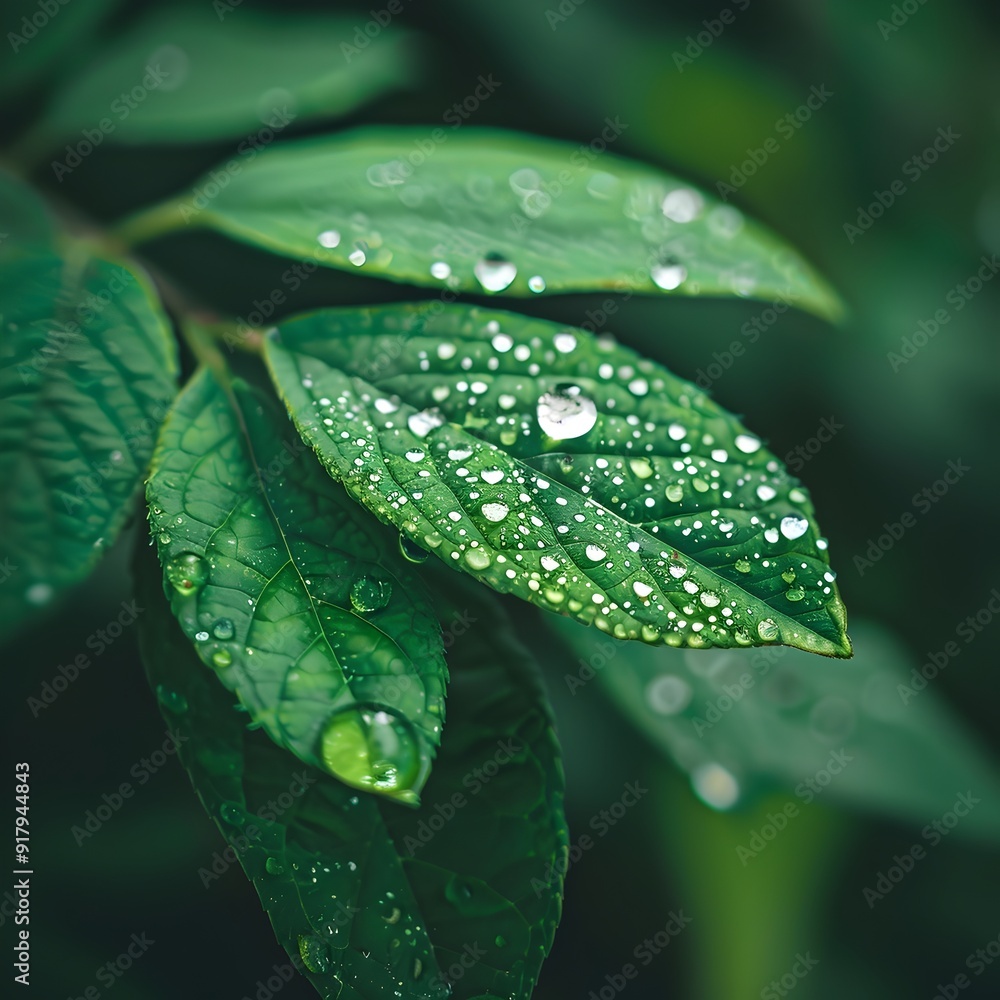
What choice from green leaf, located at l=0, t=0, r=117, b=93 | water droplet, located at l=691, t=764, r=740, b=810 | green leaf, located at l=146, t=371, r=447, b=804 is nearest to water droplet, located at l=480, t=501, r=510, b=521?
green leaf, located at l=146, t=371, r=447, b=804

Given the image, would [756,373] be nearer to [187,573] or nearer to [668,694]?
[668,694]

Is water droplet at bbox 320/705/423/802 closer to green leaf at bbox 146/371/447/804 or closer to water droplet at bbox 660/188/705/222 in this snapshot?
green leaf at bbox 146/371/447/804

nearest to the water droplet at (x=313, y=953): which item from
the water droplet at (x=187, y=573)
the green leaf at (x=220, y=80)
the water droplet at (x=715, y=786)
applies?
the water droplet at (x=187, y=573)

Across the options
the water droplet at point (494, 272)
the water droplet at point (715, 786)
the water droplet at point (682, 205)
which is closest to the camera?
the water droplet at point (494, 272)

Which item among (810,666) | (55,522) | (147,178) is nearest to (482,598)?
(55,522)

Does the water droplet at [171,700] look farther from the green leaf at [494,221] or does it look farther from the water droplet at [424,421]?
the green leaf at [494,221]
